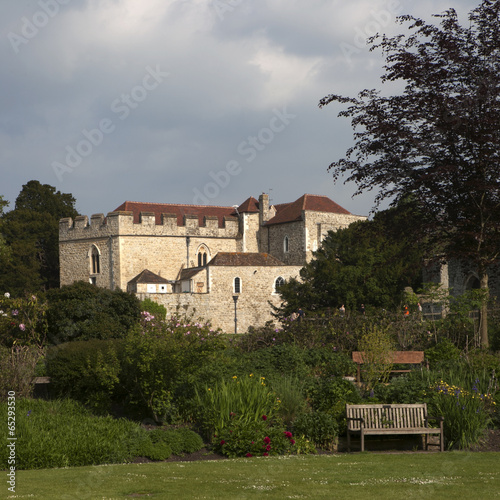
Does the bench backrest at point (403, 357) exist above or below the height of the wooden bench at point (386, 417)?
above

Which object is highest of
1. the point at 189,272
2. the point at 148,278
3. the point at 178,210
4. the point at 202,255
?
the point at 178,210

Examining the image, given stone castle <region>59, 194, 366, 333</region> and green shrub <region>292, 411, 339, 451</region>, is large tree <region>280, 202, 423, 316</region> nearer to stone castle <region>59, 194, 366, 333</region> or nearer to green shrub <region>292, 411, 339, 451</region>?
stone castle <region>59, 194, 366, 333</region>

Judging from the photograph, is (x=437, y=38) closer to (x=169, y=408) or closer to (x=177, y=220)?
(x=169, y=408)

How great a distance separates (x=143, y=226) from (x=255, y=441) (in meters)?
44.3

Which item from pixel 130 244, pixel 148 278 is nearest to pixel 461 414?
pixel 148 278

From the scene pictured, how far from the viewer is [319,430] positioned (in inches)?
369

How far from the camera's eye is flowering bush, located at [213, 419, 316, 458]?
8.87m

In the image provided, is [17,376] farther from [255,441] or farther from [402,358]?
[402,358]

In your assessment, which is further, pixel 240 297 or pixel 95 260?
pixel 95 260

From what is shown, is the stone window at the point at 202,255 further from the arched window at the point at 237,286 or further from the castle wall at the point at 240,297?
the arched window at the point at 237,286

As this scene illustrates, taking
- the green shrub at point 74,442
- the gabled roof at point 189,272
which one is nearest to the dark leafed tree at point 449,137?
the green shrub at point 74,442

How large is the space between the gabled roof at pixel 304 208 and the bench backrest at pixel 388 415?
1739 inches

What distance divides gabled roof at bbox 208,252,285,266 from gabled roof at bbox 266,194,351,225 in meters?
6.90

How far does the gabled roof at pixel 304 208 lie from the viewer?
5434 centimetres
